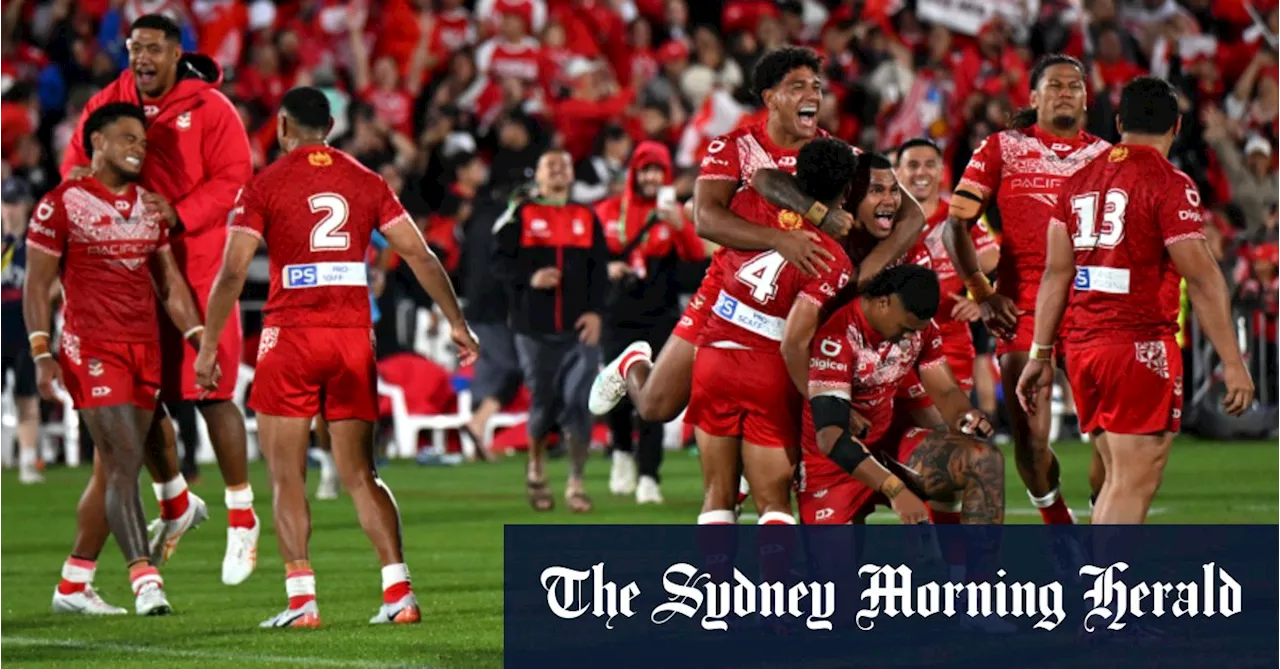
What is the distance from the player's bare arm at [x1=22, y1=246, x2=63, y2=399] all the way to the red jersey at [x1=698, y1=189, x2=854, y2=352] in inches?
139

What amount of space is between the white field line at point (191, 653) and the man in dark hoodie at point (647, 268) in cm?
784

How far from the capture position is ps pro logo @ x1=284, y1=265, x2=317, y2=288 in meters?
10.4

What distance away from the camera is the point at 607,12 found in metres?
28.7

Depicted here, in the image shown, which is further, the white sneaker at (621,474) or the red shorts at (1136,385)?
the white sneaker at (621,474)

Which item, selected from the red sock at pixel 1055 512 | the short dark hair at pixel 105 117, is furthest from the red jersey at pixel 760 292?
the short dark hair at pixel 105 117

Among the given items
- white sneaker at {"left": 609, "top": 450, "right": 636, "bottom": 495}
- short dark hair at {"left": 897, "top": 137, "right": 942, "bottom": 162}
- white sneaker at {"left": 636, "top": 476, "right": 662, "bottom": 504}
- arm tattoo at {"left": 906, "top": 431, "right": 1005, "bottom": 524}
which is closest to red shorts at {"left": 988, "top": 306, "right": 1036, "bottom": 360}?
short dark hair at {"left": 897, "top": 137, "right": 942, "bottom": 162}

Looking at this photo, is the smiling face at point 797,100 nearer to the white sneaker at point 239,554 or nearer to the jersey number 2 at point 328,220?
the jersey number 2 at point 328,220

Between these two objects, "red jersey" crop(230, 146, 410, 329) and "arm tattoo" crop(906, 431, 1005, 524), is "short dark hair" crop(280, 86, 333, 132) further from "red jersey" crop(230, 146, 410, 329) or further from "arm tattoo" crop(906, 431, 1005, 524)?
"arm tattoo" crop(906, 431, 1005, 524)

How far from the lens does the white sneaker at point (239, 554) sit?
12.5 m

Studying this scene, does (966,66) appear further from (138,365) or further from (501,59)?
(138,365)

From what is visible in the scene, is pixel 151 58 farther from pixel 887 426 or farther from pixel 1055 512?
pixel 1055 512

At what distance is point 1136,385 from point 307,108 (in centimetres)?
393

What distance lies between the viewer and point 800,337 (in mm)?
9734

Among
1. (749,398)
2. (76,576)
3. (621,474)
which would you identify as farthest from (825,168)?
(621,474)
